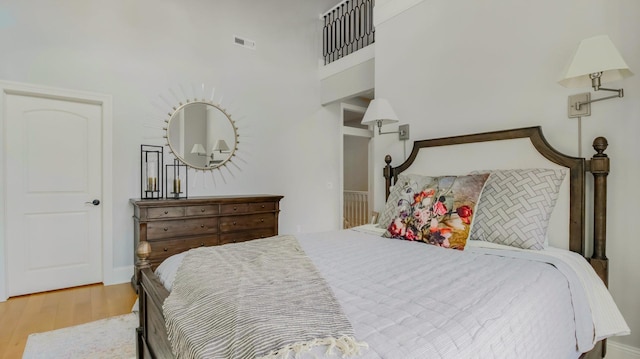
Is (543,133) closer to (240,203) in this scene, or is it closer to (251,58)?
(240,203)

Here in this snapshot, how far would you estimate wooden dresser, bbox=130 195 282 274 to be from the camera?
304cm

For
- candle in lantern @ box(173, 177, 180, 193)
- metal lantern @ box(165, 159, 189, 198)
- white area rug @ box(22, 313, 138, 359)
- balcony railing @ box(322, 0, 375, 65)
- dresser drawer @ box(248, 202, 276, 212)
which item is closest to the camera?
white area rug @ box(22, 313, 138, 359)

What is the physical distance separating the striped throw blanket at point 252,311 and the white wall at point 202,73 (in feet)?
8.65

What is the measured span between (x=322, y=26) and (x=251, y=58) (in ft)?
4.80

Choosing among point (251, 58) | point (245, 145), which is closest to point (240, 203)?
point (245, 145)

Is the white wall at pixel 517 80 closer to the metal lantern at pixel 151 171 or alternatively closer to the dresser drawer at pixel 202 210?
the dresser drawer at pixel 202 210

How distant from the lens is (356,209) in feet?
20.5

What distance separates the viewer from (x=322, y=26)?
4.98 meters

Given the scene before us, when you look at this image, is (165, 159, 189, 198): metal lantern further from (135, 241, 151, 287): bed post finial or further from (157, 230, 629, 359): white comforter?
(157, 230, 629, 359): white comforter

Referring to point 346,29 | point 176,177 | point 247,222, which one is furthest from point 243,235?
point 346,29

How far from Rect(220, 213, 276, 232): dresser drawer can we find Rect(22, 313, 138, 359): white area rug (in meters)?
1.29

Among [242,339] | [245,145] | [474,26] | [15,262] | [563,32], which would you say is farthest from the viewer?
[245,145]

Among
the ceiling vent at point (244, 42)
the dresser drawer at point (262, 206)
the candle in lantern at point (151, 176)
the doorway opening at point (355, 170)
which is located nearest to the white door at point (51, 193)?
the candle in lantern at point (151, 176)

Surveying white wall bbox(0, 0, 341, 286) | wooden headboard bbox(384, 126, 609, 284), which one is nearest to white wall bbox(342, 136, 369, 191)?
white wall bbox(0, 0, 341, 286)
